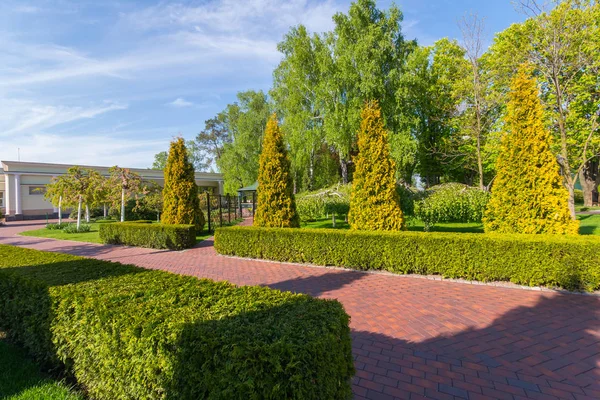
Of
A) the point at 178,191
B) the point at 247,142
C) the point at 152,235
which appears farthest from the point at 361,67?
the point at 247,142

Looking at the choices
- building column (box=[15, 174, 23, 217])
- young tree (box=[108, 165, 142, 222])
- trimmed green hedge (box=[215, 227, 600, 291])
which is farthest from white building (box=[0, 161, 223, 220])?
trimmed green hedge (box=[215, 227, 600, 291])

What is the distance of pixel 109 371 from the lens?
2.46 metres

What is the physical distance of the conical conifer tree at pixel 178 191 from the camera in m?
13.8

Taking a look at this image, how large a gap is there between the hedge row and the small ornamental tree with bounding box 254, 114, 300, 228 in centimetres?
616

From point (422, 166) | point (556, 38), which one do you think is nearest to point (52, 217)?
point (422, 166)

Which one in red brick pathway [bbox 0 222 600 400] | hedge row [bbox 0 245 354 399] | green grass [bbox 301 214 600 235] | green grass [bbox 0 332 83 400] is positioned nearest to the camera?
hedge row [bbox 0 245 354 399]

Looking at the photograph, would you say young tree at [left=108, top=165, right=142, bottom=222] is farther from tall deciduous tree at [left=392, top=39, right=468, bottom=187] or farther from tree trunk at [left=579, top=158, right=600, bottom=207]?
tree trunk at [left=579, top=158, right=600, bottom=207]

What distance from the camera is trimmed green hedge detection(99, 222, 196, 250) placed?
447 inches

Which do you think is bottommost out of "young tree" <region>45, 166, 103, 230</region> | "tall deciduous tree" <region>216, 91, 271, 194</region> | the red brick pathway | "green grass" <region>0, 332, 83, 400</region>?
the red brick pathway

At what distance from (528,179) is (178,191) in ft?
41.6

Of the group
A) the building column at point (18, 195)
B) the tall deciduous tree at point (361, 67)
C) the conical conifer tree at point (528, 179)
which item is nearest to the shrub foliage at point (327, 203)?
the tall deciduous tree at point (361, 67)

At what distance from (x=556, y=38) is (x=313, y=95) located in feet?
45.7

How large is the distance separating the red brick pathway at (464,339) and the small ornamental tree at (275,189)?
330 centimetres

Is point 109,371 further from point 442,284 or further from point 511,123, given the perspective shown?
point 511,123
